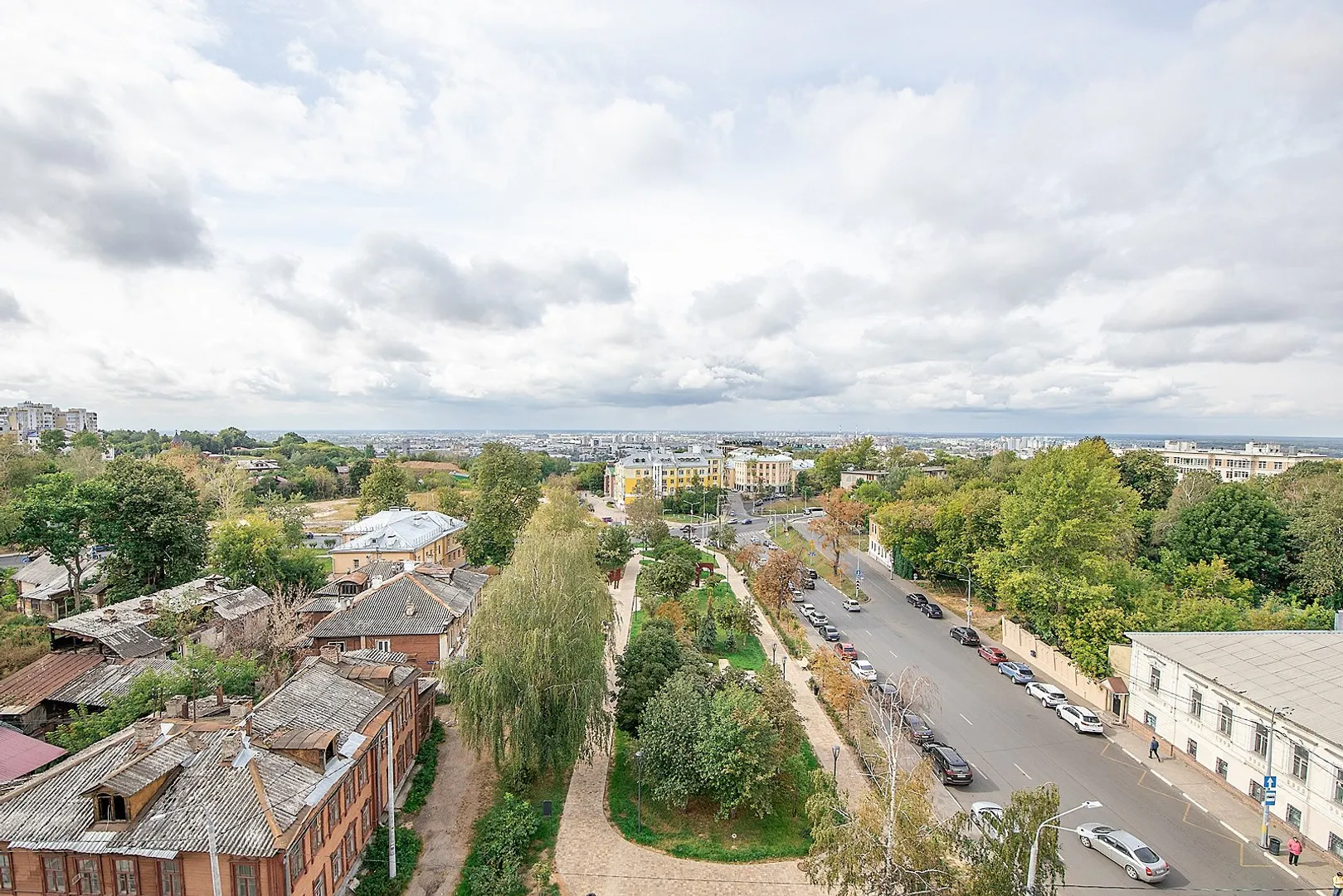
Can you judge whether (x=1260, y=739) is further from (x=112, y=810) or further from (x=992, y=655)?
(x=112, y=810)

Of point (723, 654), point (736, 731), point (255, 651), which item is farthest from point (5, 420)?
point (736, 731)

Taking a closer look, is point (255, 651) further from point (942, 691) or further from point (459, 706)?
point (942, 691)

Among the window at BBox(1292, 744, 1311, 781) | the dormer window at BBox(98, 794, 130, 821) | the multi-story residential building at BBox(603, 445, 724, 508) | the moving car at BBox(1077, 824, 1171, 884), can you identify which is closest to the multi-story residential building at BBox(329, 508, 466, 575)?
the dormer window at BBox(98, 794, 130, 821)

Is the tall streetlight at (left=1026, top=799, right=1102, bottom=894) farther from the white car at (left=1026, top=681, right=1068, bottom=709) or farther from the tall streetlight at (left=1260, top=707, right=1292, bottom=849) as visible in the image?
the white car at (left=1026, top=681, right=1068, bottom=709)

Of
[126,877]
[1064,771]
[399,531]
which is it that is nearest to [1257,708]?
[1064,771]

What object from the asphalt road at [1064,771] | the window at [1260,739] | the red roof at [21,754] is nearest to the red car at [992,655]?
the asphalt road at [1064,771]

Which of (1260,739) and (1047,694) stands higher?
(1260,739)
